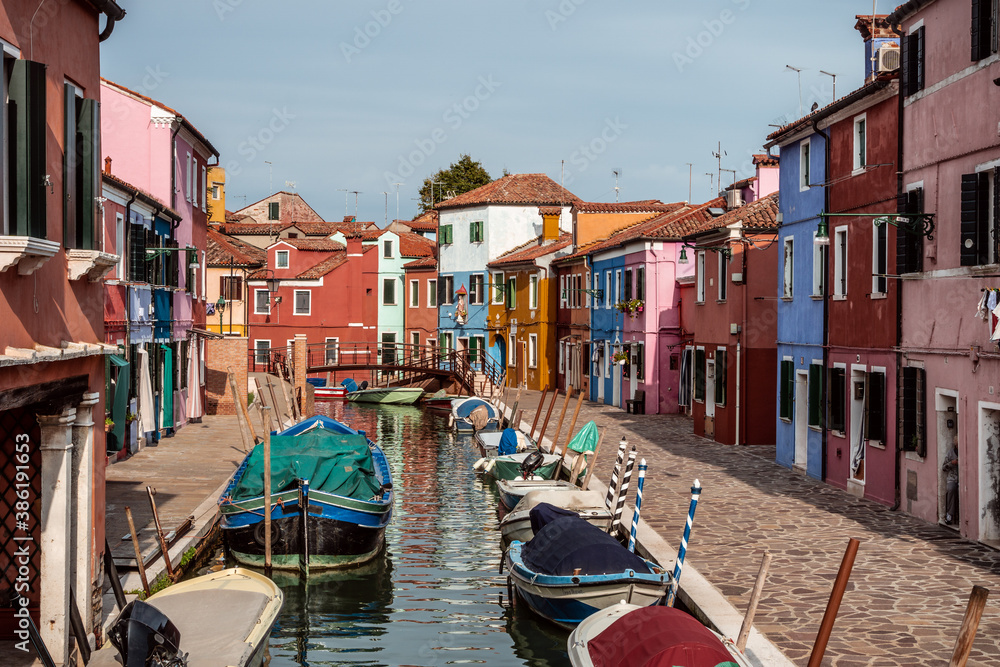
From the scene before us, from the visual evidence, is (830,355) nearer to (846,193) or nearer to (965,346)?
(846,193)

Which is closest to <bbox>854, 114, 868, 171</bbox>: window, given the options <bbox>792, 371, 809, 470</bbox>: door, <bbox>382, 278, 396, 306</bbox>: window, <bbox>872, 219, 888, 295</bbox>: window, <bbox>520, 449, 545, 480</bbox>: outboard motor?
<bbox>872, 219, 888, 295</bbox>: window

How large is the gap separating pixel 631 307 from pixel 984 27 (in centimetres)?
2350

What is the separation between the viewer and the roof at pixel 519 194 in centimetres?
5650

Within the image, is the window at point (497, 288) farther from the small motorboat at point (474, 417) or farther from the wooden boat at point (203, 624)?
the wooden boat at point (203, 624)

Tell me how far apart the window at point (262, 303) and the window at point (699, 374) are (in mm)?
33254

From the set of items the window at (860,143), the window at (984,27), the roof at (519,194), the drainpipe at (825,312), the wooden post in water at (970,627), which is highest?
the roof at (519,194)

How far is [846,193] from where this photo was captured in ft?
69.3

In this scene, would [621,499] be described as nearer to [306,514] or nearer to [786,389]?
[306,514]

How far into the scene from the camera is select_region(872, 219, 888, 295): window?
19.2m

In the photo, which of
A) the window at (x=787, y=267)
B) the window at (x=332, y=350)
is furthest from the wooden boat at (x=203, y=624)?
the window at (x=332, y=350)

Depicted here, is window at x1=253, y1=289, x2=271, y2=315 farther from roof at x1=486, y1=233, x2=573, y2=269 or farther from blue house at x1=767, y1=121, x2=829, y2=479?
blue house at x1=767, y1=121, x2=829, y2=479

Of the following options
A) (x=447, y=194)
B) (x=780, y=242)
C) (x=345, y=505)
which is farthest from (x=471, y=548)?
(x=447, y=194)

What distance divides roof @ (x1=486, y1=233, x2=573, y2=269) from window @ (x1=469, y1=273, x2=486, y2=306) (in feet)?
3.57

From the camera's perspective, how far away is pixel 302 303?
59.2 meters
